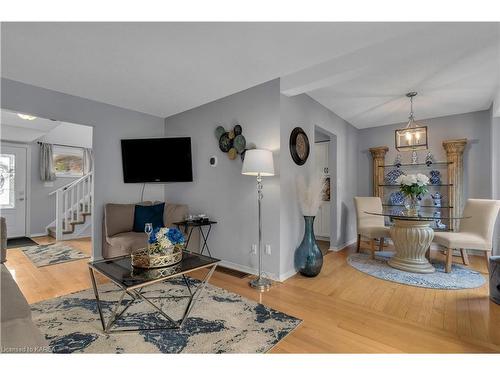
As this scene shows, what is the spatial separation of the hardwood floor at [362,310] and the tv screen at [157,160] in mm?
1509

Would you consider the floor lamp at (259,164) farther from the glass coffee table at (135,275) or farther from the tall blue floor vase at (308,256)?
the glass coffee table at (135,275)

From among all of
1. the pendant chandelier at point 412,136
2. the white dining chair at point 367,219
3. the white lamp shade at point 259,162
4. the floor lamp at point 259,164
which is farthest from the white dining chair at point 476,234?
the white lamp shade at point 259,162

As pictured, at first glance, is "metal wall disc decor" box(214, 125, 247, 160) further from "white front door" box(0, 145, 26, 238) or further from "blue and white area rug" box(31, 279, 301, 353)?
"white front door" box(0, 145, 26, 238)

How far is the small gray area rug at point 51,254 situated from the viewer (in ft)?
11.7

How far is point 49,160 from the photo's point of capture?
18.5 feet

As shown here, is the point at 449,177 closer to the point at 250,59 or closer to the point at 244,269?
the point at 244,269

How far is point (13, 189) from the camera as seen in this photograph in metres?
5.31

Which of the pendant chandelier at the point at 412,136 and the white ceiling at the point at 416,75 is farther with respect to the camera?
the pendant chandelier at the point at 412,136

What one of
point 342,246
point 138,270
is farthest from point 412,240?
point 138,270

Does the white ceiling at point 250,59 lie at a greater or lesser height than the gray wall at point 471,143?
greater

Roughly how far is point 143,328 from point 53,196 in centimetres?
573

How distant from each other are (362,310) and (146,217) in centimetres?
292

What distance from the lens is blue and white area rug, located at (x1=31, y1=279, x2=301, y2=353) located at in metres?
1.62
